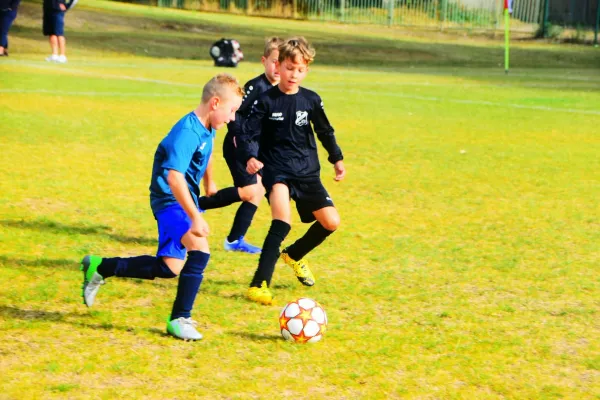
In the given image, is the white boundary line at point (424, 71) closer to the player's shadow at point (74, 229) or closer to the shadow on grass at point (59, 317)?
the player's shadow at point (74, 229)

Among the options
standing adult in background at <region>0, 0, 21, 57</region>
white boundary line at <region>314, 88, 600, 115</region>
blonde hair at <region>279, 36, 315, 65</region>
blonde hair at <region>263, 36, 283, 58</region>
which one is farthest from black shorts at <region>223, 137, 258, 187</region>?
standing adult in background at <region>0, 0, 21, 57</region>

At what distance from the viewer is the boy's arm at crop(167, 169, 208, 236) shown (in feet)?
17.5

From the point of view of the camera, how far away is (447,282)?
7.08 m

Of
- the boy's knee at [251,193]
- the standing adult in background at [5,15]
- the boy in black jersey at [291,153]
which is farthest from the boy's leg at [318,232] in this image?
the standing adult in background at [5,15]

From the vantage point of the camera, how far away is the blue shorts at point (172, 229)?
5.65 meters

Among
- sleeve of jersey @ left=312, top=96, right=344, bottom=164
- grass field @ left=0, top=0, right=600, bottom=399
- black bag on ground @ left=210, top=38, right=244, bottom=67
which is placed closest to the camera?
grass field @ left=0, top=0, right=600, bottom=399

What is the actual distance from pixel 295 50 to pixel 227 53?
21.3 m

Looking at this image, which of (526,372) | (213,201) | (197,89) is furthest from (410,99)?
(526,372)

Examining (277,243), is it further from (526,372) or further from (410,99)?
(410,99)

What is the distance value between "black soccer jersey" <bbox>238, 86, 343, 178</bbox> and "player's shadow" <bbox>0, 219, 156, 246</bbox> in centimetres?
176

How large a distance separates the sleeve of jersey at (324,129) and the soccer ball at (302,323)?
1.52 m

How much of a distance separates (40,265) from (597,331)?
4032 mm

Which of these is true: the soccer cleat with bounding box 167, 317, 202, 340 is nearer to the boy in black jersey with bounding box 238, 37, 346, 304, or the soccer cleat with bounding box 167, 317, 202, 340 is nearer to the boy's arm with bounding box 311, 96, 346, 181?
the boy in black jersey with bounding box 238, 37, 346, 304

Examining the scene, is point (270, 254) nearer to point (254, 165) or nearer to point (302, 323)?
point (254, 165)
